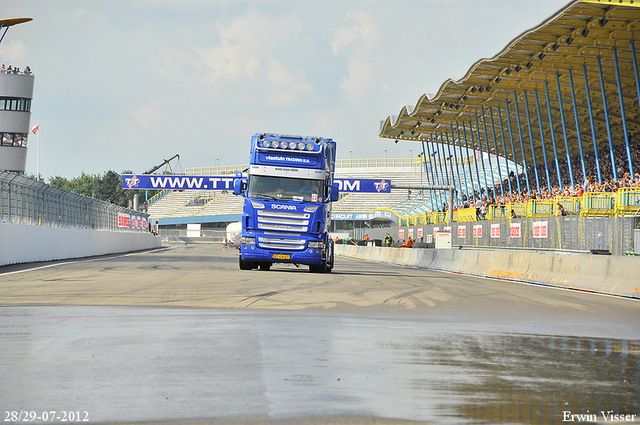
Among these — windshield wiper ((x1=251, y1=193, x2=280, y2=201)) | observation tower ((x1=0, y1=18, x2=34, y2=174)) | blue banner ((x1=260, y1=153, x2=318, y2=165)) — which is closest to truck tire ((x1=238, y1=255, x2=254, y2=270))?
windshield wiper ((x1=251, y1=193, x2=280, y2=201))

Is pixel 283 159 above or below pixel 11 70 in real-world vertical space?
below

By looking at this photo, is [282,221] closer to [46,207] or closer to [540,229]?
[540,229]

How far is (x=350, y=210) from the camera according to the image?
98.2 metres

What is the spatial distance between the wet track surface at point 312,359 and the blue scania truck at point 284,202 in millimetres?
8795

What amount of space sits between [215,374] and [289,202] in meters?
16.6

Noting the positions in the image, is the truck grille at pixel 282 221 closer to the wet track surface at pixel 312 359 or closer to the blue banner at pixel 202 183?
the wet track surface at pixel 312 359

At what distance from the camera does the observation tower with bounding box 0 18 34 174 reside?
74.9 metres

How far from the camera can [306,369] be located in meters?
6.74

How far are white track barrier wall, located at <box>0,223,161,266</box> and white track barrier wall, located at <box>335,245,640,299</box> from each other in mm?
15199

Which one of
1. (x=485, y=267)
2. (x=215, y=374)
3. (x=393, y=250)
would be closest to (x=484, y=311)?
(x=215, y=374)

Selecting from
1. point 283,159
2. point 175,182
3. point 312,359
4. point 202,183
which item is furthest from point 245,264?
point 175,182

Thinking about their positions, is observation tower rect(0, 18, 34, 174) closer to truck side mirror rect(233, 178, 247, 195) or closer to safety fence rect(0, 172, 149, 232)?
safety fence rect(0, 172, 149, 232)

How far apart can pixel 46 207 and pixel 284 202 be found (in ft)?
39.6

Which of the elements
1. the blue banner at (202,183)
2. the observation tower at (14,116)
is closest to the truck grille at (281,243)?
the blue banner at (202,183)
